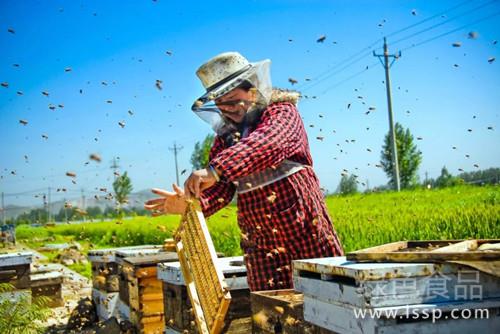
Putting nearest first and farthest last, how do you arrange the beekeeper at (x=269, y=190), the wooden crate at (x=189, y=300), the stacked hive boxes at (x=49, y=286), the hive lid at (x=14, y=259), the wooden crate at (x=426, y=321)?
the wooden crate at (x=426, y=321) < the beekeeper at (x=269, y=190) < the wooden crate at (x=189, y=300) < the hive lid at (x=14, y=259) < the stacked hive boxes at (x=49, y=286)

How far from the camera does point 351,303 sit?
2.00 metres

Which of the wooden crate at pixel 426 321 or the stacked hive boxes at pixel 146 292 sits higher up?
the wooden crate at pixel 426 321

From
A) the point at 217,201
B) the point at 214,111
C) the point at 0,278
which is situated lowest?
the point at 0,278

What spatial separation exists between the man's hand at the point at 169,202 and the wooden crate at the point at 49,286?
278 inches

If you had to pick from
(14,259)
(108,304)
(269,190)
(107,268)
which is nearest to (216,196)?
(269,190)

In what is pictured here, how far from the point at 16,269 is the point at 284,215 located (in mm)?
5337

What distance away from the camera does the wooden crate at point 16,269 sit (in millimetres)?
7129

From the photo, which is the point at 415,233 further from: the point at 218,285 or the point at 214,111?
the point at 218,285

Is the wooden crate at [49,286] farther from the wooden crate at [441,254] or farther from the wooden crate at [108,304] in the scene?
the wooden crate at [441,254]

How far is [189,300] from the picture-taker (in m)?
4.40

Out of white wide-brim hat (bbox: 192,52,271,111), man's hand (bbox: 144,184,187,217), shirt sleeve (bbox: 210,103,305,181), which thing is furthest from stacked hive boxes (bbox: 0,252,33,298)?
shirt sleeve (bbox: 210,103,305,181)

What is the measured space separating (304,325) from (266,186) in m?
1.12

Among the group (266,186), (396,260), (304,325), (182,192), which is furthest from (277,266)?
(396,260)

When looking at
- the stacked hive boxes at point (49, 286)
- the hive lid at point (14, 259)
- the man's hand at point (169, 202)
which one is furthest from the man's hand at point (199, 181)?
the stacked hive boxes at point (49, 286)
